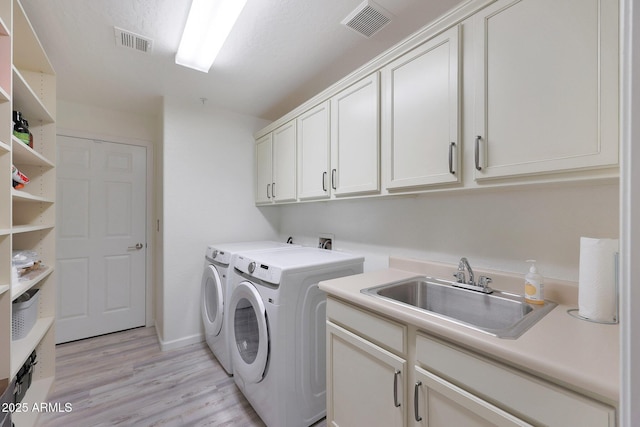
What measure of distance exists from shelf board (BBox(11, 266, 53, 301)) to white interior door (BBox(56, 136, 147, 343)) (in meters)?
1.08

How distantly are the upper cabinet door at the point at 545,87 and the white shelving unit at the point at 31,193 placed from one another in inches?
80.2

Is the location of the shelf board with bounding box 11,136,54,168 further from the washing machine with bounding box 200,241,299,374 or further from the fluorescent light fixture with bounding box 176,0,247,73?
the washing machine with bounding box 200,241,299,374

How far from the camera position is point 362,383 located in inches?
47.5

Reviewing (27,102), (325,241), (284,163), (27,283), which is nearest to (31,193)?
(27,102)

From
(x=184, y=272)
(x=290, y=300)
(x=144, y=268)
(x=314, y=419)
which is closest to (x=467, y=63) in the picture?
(x=290, y=300)

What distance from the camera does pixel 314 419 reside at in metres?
1.64

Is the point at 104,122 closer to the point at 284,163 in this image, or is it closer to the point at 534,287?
the point at 284,163

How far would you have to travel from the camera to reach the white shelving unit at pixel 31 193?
1184 mm

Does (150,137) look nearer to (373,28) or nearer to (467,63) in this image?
(373,28)

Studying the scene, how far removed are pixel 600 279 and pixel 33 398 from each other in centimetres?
302

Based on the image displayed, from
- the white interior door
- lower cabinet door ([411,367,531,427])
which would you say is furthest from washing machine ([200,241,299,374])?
lower cabinet door ([411,367,531,427])

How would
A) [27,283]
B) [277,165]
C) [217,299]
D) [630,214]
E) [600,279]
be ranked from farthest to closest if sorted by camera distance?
[277,165], [217,299], [27,283], [600,279], [630,214]

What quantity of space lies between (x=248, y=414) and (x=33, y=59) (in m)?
2.60

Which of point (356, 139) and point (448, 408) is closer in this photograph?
point (448, 408)
